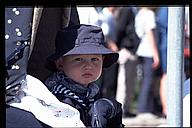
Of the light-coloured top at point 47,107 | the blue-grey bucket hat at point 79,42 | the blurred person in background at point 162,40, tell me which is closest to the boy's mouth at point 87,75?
the blue-grey bucket hat at point 79,42

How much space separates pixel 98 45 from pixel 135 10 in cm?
423

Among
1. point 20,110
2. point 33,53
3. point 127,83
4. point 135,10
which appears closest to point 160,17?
point 135,10

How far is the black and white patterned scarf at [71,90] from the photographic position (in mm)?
2693

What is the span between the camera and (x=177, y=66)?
288 centimetres

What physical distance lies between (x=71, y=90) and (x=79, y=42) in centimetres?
21

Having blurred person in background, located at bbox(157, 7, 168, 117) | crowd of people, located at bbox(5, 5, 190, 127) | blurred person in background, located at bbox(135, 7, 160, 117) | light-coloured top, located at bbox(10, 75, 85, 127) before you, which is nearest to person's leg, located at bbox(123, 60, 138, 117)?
blurred person in background, located at bbox(135, 7, 160, 117)

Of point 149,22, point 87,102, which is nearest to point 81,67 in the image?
point 87,102

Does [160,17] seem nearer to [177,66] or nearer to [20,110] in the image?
[177,66]

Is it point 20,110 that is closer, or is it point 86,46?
point 20,110

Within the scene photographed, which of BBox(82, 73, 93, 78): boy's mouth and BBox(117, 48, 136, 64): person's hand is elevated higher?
BBox(117, 48, 136, 64): person's hand

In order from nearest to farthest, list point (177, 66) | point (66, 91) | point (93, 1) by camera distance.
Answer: point (66, 91), point (177, 66), point (93, 1)

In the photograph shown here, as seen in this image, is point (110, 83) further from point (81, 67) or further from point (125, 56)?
point (81, 67)

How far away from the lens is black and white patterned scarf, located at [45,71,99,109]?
106 inches

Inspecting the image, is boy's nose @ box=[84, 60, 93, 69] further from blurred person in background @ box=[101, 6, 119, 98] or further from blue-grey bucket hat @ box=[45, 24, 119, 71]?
blurred person in background @ box=[101, 6, 119, 98]
